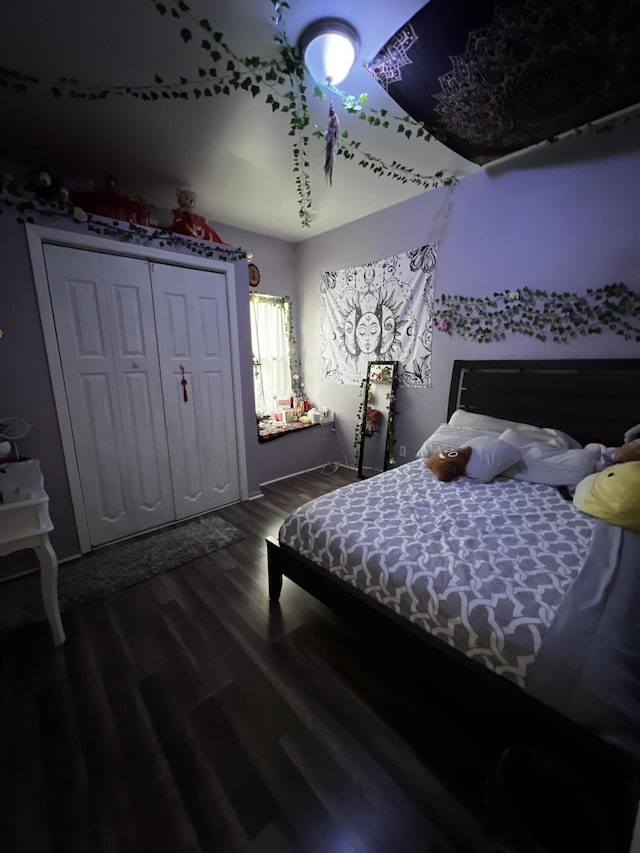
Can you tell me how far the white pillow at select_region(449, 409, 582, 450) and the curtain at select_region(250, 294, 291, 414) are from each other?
212 centimetres

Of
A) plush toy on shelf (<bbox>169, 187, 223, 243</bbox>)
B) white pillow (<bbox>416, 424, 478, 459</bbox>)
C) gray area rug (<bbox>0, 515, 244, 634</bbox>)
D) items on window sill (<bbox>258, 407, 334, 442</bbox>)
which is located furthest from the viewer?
items on window sill (<bbox>258, 407, 334, 442</bbox>)

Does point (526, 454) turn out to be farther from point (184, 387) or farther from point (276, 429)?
point (184, 387)

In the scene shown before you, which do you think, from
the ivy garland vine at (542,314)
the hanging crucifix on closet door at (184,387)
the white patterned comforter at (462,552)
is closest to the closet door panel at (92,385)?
the hanging crucifix on closet door at (184,387)

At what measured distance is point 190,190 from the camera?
2.53 metres

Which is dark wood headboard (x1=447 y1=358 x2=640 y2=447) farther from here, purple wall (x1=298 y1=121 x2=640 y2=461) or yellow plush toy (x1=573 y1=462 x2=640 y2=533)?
yellow plush toy (x1=573 y1=462 x2=640 y2=533)

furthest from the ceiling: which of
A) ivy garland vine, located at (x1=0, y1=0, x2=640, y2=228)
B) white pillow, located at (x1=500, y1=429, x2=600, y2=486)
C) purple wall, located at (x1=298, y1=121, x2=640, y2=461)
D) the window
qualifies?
white pillow, located at (x1=500, y1=429, x2=600, y2=486)

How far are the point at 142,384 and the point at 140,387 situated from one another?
3 centimetres

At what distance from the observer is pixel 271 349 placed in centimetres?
398

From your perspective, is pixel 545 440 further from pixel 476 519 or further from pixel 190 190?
pixel 190 190

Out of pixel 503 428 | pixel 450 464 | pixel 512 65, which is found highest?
pixel 512 65

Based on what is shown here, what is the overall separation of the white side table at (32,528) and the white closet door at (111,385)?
69 cm

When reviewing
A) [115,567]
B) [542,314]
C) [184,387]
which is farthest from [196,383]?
[542,314]

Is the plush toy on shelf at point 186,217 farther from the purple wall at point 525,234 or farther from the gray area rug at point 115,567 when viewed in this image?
the gray area rug at point 115,567

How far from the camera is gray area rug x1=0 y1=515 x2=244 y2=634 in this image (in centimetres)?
184
